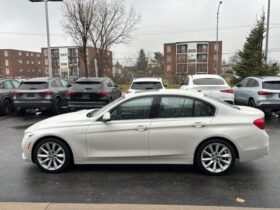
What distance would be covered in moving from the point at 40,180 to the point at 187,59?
75.6m

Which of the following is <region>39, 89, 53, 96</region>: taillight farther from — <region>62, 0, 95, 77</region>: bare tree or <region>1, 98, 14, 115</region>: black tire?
<region>62, 0, 95, 77</region>: bare tree

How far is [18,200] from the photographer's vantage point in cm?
375

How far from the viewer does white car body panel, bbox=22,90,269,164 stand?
14.8 feet

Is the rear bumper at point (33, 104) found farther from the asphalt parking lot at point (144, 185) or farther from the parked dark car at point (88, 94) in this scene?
the asphalt parking lot at point (144, 185)

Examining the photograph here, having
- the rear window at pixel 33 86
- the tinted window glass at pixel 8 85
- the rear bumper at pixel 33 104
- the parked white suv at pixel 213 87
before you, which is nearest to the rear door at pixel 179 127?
the parked white suv at pixel 213 87

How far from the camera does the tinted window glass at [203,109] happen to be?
463cm

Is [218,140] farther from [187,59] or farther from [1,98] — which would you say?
[187,59]

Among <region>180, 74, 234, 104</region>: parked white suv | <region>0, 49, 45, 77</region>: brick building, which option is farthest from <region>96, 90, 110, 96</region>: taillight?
→ <region>0, 49, 45, 77</region>: brick building

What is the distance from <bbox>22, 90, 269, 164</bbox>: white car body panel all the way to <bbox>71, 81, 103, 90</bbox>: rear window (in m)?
5.63

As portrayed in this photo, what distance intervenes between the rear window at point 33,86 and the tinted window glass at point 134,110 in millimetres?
7097

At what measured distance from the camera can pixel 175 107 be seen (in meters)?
4.69

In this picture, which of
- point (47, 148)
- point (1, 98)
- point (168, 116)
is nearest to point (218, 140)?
point (168, 116)

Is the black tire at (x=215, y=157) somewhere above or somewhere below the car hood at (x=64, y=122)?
below

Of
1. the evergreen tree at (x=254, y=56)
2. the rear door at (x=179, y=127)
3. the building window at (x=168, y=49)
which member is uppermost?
the building window at (x=168, y=49)
